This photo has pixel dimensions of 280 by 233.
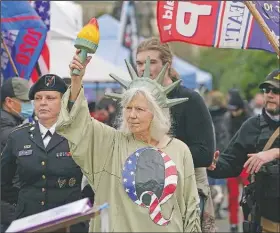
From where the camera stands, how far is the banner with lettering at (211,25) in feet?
29.6

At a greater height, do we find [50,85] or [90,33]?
[90,33]

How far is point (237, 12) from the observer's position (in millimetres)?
9219

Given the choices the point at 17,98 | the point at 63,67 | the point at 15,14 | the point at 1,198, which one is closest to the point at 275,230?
the point at 1,198

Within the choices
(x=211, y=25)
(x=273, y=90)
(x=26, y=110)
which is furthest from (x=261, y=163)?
(x=26, y=110)

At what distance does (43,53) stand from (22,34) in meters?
0.84

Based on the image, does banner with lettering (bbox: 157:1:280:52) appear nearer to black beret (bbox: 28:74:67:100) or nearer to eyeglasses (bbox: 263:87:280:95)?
eyeglasses (bbox: 263:87:280:95)

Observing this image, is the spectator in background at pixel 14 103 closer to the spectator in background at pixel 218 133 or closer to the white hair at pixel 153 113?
the white hair at pixel 153 113

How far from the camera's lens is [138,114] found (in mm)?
5676

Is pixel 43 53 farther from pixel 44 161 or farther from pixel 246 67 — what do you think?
pixel 246 67

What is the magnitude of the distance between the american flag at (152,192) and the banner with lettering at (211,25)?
343 centimetres

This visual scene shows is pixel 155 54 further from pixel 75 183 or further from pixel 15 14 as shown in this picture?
pixel 15 14

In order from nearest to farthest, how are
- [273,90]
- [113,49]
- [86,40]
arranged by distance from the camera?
1. [86,40]
2. [273,90]
3. [113,49]

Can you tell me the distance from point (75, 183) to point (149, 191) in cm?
140

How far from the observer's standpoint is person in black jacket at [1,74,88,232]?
21.9ft
